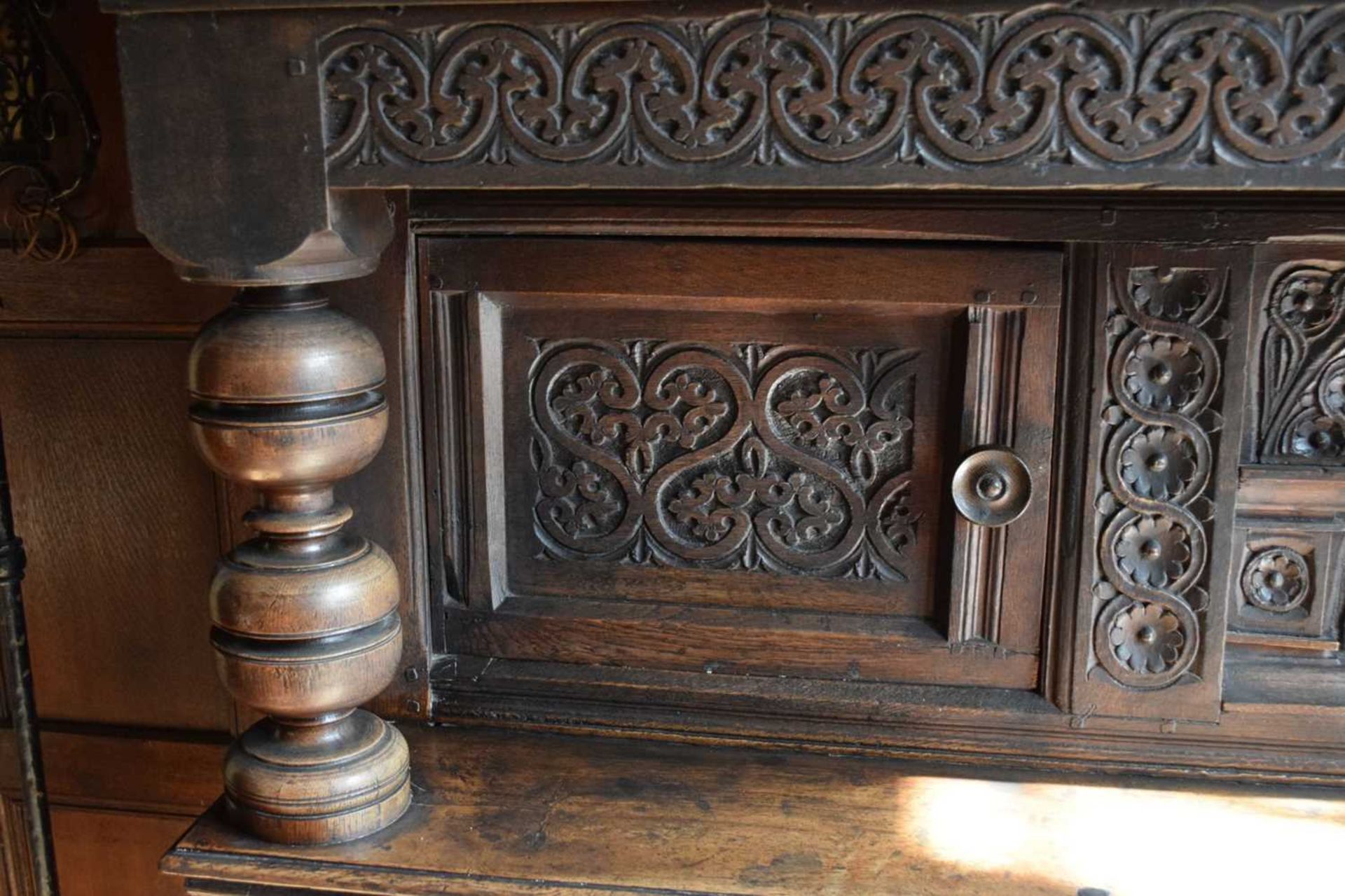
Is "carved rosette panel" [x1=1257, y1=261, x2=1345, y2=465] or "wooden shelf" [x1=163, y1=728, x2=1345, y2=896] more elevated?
"carved rosette panel" [x1=1257, y1=261, x2=1345, y2=465]

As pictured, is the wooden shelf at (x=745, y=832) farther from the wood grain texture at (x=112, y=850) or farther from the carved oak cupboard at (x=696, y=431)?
the wood grain texture at (x=112, y=850)

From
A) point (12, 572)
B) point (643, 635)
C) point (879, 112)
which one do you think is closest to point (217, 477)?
point (12, 572)

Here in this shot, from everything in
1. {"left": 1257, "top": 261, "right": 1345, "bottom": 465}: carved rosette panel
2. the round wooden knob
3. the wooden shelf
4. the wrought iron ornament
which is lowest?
Answer: the wooden shelf

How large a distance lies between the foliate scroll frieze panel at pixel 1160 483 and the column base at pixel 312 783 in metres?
0.66

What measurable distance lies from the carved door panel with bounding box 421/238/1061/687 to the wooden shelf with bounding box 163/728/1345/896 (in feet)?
0.34

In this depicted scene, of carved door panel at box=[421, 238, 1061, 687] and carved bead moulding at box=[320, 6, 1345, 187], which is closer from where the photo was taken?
carved bead moulding at box=[320, 6, 1345, 187]

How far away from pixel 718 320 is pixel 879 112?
0.37 metres

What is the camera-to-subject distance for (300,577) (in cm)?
104

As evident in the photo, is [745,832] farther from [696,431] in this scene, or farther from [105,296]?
[105,296]

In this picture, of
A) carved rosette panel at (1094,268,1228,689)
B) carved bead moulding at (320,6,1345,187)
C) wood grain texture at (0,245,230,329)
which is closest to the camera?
carved bead moulding at (320,6,1345,187)

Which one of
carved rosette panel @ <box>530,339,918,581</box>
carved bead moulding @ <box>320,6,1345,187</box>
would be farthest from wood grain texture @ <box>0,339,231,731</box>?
carved bead moulding @ <box>320,6,1345,187</box>

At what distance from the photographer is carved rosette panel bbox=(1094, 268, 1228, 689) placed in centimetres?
113

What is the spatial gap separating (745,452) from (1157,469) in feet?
1.23

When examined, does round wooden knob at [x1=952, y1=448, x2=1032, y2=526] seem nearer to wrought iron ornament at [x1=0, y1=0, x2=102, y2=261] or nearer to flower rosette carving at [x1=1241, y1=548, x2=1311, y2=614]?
flower rosette carving at [x1=1241, y1=548, x2=1311, y2=614]
